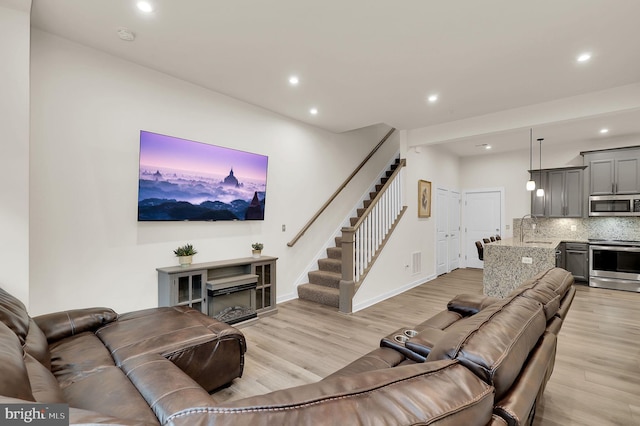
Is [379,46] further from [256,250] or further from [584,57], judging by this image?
[256,250]

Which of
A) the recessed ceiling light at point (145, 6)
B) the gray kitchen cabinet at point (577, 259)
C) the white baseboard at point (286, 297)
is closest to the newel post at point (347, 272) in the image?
the white baseboard at point (286, 297)

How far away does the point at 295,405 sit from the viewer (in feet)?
1.98

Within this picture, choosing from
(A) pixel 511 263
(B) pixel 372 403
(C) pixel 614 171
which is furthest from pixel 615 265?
(B) pixel 372 403

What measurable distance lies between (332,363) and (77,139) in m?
3.21

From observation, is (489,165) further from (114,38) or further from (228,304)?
(114,38)

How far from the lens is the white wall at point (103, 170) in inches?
106

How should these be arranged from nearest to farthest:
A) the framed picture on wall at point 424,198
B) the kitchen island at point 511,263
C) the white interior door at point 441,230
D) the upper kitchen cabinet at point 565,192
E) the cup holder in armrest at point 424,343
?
the cup holder in armrest at point 424,343, the kitchen island at point 511,263, the framed picture on wall at point 424,198, the upper kitchen cabinet at point 565,192, the white interior door at point 441,230

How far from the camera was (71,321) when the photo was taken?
218 cm

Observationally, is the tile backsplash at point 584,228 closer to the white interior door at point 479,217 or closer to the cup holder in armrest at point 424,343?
the white interior door at point 479,217

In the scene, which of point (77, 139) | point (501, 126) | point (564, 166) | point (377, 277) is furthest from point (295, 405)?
point (564, 166)

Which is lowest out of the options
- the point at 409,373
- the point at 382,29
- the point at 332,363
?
the point at 332,363

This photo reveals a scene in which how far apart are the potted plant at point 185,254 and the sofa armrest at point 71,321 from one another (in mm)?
1058

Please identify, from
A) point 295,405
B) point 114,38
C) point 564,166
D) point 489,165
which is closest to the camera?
point 295,405

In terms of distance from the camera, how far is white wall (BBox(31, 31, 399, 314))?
2695 mm
